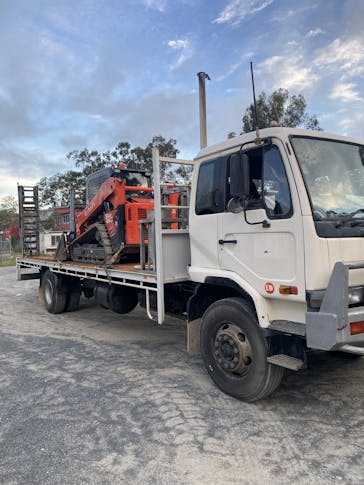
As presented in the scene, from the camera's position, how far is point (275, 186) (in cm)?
360

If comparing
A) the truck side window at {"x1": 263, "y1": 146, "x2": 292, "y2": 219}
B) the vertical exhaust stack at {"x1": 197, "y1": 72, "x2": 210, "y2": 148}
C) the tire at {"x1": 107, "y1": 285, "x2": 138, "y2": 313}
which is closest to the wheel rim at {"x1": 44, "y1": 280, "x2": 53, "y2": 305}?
the tire at {"x1": 107, "y1": 285, "x2": 138, "y2": 313}

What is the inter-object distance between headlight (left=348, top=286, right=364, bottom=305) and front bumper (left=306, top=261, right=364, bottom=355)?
12 cm

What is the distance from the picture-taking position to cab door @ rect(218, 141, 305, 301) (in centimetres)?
340

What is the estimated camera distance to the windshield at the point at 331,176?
350cm

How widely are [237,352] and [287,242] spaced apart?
1.23 m

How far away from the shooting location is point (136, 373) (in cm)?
488

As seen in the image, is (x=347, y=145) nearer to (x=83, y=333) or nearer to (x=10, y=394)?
(x=10, y=394)

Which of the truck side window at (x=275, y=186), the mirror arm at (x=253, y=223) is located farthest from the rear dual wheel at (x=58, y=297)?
the truck side window at (x=275, y=186)

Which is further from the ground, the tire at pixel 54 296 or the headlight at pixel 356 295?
the headlight at pixel 356 295

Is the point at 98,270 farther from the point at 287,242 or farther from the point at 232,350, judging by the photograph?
the point at 287,242

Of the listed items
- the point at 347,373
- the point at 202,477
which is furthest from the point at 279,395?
the point at 202,477

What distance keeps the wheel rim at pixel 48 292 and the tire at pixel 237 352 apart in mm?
5390

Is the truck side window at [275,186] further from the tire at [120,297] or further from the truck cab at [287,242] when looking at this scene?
the tire at [120,297]

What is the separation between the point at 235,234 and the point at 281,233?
0.60m
